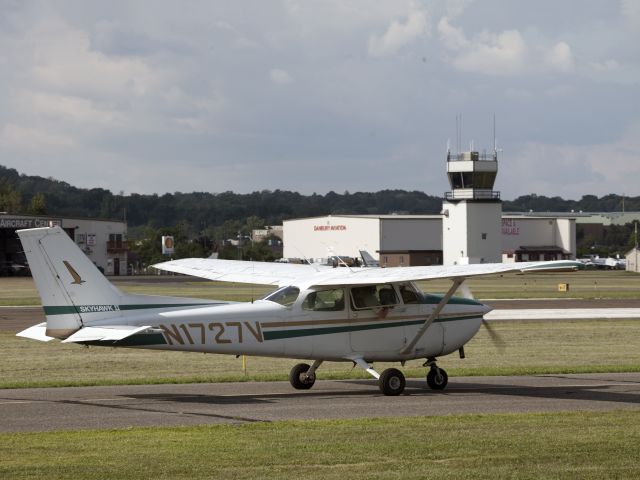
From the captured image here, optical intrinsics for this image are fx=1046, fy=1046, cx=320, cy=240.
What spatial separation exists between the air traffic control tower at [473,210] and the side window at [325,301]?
287ft

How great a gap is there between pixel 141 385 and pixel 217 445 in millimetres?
7901

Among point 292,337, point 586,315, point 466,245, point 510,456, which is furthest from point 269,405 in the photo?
point 466,245

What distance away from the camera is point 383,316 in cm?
1895

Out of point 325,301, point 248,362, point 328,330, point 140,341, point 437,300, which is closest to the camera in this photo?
point 140,341

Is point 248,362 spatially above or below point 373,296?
below

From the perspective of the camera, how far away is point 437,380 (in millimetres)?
19500

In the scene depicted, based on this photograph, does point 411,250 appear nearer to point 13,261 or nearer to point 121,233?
point 121,233

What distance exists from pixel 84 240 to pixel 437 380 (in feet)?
356

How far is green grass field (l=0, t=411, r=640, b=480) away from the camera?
37.4ft

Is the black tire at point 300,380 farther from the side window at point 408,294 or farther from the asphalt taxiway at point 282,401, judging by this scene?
the side window at point 408,294

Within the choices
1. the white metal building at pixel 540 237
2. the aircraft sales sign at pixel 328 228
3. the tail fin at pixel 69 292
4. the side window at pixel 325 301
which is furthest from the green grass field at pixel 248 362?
the aircraft sales sign at pixel 328 228

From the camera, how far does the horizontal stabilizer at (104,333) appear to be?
16.3 meters

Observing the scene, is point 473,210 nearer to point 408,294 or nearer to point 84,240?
point 84,240

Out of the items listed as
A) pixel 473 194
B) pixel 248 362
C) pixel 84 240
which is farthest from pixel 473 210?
pixel 248 362
